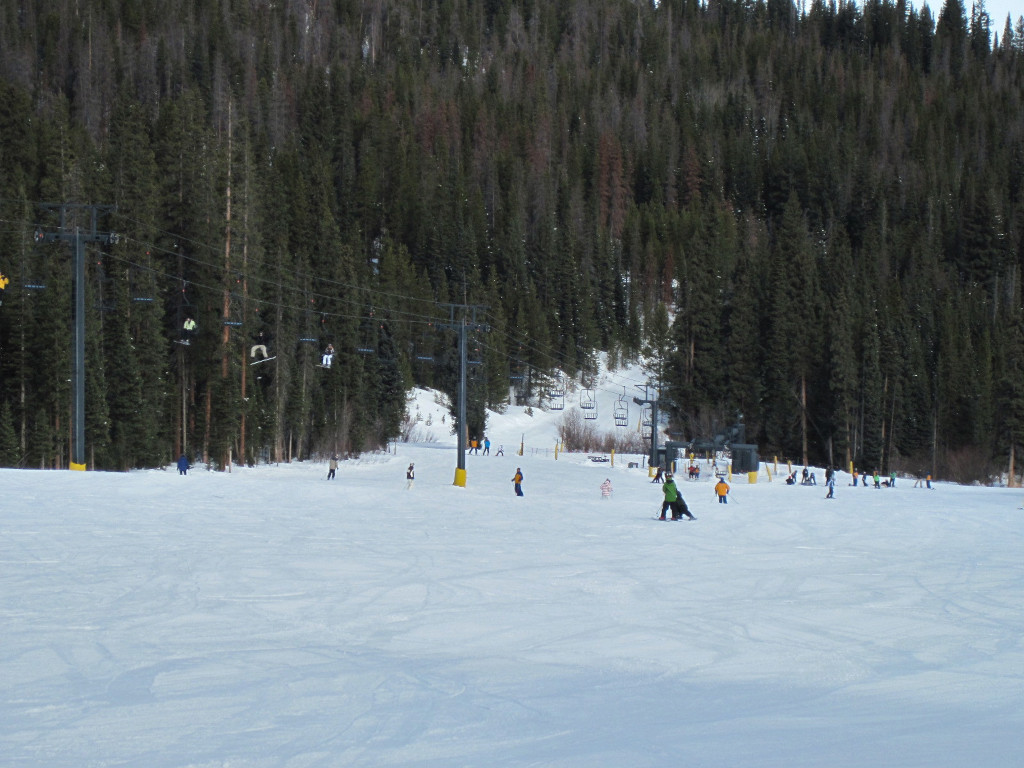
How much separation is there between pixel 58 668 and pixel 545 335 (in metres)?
91.9

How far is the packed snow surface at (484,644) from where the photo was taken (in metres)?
7.14

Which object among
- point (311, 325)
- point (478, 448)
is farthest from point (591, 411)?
point (311, 325)

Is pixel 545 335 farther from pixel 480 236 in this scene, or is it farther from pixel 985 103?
pixel 985 103

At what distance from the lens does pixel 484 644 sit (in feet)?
35.5

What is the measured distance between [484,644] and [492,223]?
113 meters

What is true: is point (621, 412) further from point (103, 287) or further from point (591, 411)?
point (103, 287)

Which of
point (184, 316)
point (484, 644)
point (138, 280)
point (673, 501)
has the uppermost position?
point (138, 280)

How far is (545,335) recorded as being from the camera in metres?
100

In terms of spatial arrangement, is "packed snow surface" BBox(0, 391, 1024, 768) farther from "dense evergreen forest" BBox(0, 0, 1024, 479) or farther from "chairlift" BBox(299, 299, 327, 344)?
"chairlift" BBox(299, 299, 327, 344)

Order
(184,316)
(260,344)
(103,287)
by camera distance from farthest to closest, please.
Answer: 1. (260,344)
2. (103,287)
3. (184,316)

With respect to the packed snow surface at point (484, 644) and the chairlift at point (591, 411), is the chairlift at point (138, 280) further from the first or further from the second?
the chairlift at point (591, 411)

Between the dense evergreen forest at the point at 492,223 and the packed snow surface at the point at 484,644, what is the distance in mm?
21549

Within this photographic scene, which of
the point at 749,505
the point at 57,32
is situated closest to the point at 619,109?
the point at 57,32

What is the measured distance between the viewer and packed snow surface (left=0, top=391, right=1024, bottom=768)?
7141 mm
